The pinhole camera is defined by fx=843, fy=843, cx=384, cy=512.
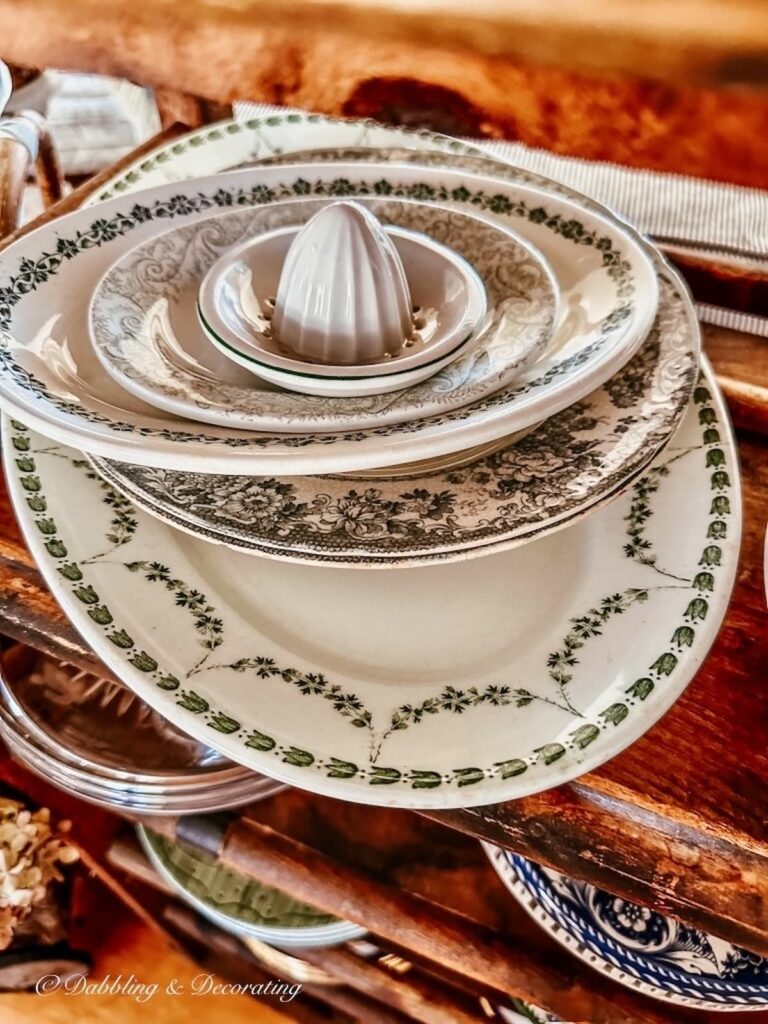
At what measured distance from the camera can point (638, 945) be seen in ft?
1.40

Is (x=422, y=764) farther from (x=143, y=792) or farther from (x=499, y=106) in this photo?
(x=499, y=106)

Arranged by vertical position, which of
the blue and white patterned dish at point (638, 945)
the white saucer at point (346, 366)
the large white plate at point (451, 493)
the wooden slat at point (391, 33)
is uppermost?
the wooden slat at point (391, 33)

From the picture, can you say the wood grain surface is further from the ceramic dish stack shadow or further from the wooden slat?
the ceramic dish stack shadow

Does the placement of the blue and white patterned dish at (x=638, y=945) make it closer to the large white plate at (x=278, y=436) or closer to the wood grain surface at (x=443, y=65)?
the large white plate at (x=278, y=436)

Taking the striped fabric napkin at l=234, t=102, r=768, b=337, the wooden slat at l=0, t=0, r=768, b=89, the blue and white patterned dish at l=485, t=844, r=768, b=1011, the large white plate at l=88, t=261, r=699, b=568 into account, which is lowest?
the blue and white patterned dish at l=485, t=844, r=768, b=1011

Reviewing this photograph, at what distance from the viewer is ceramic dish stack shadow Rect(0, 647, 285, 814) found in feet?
1.59

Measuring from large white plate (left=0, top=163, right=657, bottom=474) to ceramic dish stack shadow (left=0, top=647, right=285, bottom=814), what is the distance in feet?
0.80

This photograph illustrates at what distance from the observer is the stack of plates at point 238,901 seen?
1.86ft

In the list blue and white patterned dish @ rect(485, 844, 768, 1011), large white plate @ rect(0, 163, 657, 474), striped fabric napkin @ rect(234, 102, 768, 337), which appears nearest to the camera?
large white plate @ rect(0, 163, 657, 474)

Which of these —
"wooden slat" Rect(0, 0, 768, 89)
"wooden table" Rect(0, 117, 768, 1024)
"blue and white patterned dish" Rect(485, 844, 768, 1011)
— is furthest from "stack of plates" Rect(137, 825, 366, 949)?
"wooden slat" Rect(0, 0, 768, 89)

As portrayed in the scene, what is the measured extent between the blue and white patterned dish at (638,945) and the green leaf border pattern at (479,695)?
0.18 m

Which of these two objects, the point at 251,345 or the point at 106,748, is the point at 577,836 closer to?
the point at 251,345

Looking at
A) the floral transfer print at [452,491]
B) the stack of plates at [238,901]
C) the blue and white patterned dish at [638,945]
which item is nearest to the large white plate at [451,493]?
the floral transfer print at [452,491]

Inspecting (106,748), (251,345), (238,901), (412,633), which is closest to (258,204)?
(251,345)
